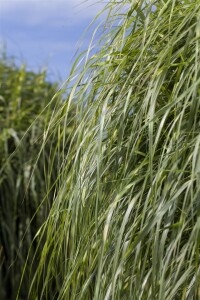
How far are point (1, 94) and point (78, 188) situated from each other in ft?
5.97

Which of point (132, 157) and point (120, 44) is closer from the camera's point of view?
point (132, 157)

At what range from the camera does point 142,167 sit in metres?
1.70

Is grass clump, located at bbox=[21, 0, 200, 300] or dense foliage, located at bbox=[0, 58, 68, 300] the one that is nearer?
grass clump, located at bbox=[21, 0, 200, 300]

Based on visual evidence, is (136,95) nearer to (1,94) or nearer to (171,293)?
(171,293)

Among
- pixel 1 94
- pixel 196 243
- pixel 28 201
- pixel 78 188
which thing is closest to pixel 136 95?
pixel 78 188

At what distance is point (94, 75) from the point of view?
185 cm

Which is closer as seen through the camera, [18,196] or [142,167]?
[142,167]

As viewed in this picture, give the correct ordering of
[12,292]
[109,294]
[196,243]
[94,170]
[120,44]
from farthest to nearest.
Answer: [12,292] < [120,44] < [94,170] < [109,294] < [196,243]

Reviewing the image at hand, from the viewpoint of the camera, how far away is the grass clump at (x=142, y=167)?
4.97 ft

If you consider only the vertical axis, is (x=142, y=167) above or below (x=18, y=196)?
above

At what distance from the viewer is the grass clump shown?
1515 millimetres

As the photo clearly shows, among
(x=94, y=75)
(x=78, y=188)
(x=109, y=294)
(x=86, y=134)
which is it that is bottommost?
(x=109, y=294)

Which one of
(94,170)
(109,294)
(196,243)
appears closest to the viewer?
(196,243)

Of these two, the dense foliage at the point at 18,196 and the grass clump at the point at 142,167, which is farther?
the dense foliage at the point at 18,196
